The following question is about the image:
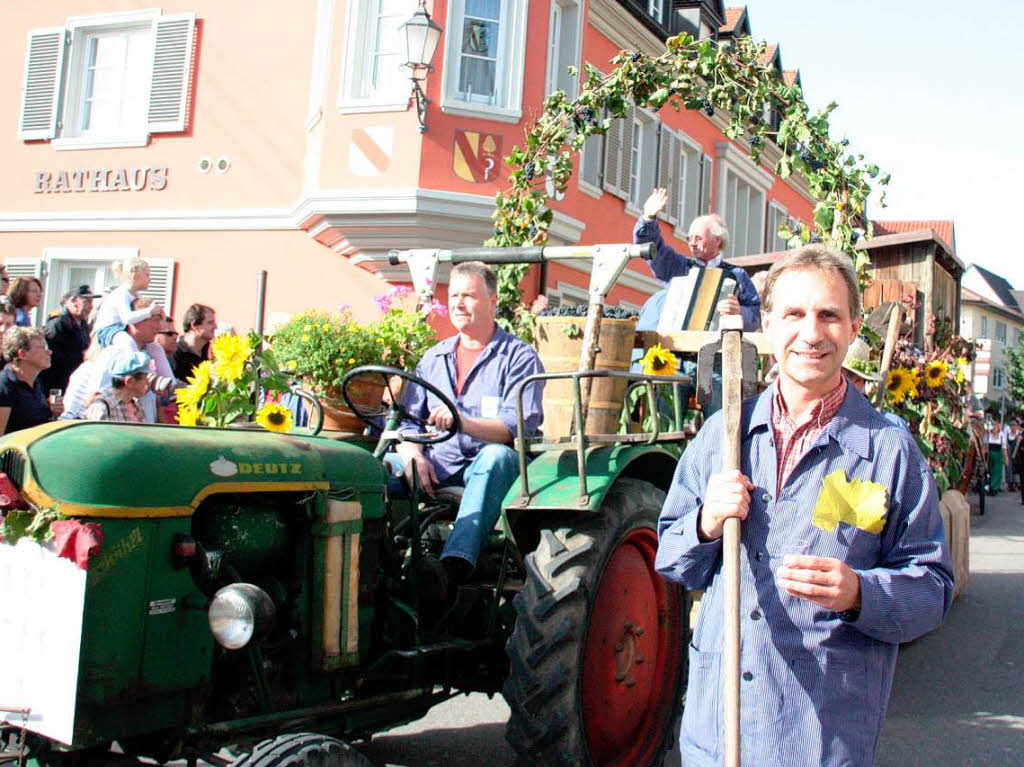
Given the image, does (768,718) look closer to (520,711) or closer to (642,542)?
(520,711)

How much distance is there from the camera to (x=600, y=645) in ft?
13.7

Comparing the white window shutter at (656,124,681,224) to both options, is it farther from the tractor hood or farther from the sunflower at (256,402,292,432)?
the tractor hood

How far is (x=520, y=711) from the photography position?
3838 millimetres

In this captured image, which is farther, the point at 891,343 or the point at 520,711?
the point at 891,343

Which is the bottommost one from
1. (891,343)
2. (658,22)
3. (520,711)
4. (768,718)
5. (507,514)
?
(520,711)

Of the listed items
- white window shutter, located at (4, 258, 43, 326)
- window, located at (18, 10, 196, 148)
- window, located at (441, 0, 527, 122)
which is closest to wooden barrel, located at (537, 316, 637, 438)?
window, located at (441, 0, 527, 122)

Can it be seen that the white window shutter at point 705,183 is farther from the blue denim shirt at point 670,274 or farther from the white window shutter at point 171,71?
the blue denim shirt at point 670,274

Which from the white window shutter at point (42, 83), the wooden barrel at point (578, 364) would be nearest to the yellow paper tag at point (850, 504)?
the wooden barrel at point (578, 364)

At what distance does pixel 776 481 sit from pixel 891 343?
369 cm

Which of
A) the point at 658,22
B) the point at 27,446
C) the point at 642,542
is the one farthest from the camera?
the point at 658,22

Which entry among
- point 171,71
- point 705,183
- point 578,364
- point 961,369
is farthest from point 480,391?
point 705,183

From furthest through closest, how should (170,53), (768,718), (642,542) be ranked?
(170,53), (642,542), (768,718)

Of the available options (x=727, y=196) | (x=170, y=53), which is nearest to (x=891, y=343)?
(x=170, y=53)

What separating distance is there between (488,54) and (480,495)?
373 inches
